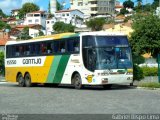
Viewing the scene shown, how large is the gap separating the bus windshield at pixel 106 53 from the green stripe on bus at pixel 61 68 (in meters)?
1.97

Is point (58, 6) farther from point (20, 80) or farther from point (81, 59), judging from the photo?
point (81, 59)

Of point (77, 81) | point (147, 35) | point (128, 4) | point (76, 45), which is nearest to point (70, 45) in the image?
point (76, 45)

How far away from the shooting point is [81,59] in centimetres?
2584

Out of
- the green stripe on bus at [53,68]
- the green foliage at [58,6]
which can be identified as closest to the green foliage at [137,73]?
the green stripe on bus at [53,68]

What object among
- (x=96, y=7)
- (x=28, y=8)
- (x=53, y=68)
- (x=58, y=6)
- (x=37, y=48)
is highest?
(x=58, y=6)

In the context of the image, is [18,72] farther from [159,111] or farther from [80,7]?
[80,7]

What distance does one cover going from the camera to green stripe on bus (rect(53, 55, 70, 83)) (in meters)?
27.4

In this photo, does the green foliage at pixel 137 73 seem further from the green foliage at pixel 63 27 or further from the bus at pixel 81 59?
the green foliage at pixel 63 27

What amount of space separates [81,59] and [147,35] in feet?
88.8

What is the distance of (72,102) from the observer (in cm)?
1772

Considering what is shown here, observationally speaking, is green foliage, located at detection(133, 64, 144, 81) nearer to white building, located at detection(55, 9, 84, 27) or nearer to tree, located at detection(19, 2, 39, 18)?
white building, located at detection(55, 9, 84, 27)

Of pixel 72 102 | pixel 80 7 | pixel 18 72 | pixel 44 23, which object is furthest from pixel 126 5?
pixel 72 102

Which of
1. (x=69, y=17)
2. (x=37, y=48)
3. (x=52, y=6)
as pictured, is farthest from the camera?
(x=52, y=6)

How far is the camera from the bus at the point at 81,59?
2519 cm
